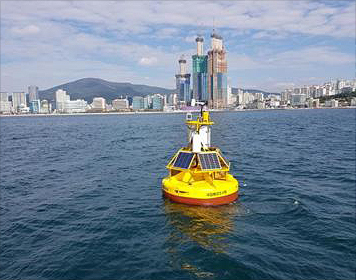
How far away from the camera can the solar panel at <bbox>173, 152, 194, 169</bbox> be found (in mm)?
23859

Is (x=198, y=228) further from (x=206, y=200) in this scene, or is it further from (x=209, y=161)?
(x=209, y=161)

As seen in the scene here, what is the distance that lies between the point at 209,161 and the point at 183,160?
7.21 ft

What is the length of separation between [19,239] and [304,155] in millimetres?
40601

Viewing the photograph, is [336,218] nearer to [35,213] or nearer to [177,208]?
[177,208]

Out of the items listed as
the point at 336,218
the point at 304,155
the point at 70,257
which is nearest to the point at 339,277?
the point at 336,218

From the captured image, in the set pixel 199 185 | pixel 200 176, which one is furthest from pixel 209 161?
pixel 199 185

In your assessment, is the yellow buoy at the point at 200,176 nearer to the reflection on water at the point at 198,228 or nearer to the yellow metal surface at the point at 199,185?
the yellow metal surface at the point at 199,185

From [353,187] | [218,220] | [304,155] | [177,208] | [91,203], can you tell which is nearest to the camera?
[218,220]

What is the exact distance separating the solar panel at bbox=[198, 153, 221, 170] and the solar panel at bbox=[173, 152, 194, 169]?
0.93m

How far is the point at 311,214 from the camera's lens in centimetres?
2070

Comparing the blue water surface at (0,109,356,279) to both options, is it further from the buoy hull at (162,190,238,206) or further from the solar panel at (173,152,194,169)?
the solar panel at (173,152,194,169)

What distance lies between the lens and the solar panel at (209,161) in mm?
23422

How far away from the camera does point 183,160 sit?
79.9ft

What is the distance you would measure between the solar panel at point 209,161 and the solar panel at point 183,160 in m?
0.93
